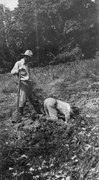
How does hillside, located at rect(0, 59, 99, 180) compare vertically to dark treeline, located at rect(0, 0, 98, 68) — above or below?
below

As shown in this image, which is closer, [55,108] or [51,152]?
[51,152]

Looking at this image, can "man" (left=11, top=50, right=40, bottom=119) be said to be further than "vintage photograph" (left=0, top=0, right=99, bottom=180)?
Yes

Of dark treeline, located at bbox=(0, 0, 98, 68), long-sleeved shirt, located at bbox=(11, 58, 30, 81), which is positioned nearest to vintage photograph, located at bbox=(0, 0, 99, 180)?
long-sleeved shirt, located at bbox=(11, 58, 30, 81)

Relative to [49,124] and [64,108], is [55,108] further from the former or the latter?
[49,124]

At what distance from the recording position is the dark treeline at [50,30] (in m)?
27.1

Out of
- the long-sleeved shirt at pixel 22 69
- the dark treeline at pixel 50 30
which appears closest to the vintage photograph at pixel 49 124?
the long-sleeved shirt at pixel 22 69

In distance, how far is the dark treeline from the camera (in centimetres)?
2708

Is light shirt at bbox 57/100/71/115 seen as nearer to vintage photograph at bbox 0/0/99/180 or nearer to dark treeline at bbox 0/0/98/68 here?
vintage photograph at bbox 0/0/99/180

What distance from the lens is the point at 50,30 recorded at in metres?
28.2

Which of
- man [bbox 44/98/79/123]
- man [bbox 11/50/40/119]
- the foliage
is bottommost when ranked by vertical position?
the foliage

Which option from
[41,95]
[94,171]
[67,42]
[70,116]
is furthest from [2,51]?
[94,171]

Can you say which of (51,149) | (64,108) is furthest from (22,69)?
(51,149)

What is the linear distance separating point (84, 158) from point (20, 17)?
24.7 m

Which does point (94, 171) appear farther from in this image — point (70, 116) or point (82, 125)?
point (70, 116)
